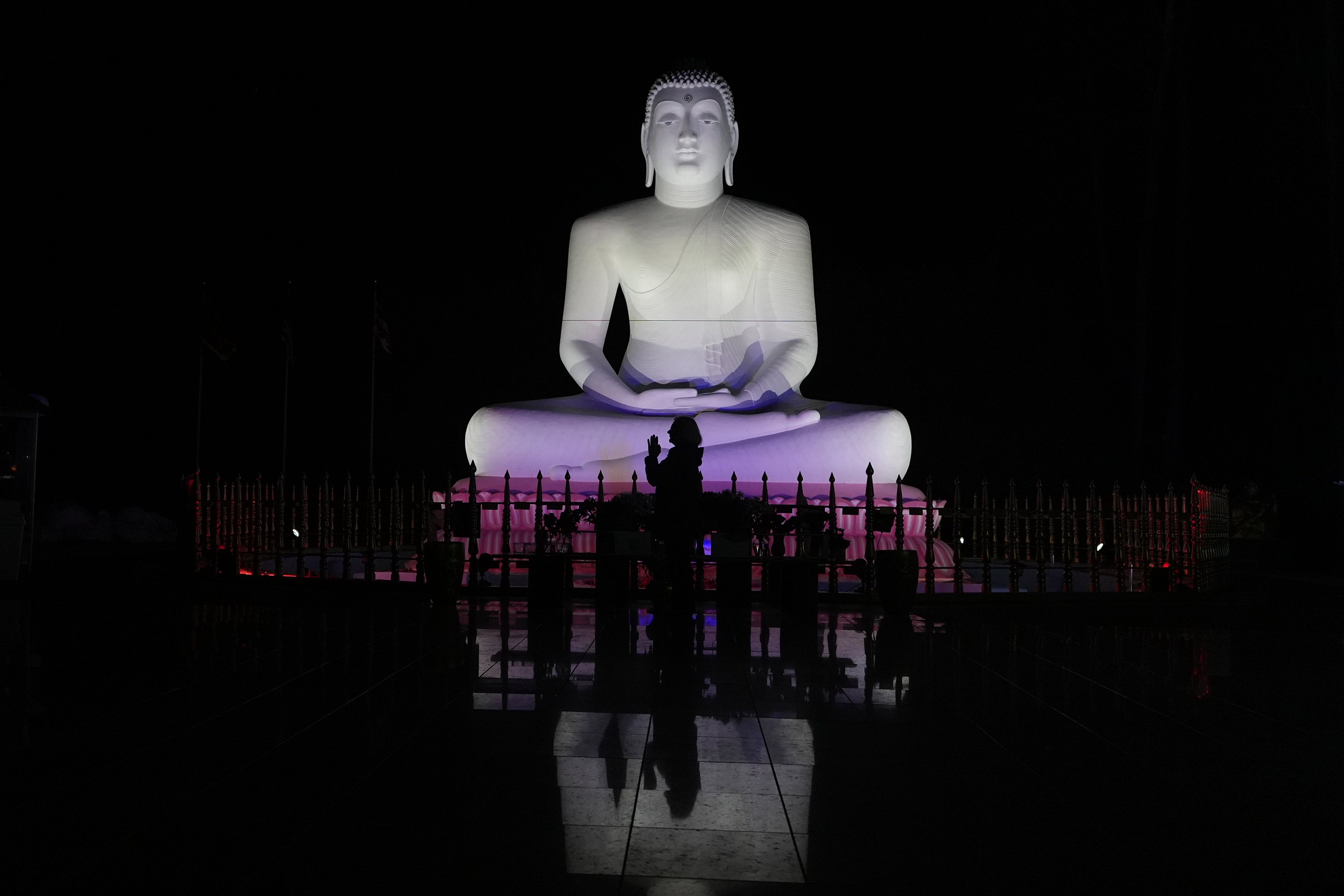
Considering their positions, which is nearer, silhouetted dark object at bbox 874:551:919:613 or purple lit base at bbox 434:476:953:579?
silhouetted dark object at bbox 874:551:919:613

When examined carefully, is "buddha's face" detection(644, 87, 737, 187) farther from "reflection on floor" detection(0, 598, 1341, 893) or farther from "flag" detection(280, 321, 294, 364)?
"reflection on floor" detection(0, 598, 1341, 893)

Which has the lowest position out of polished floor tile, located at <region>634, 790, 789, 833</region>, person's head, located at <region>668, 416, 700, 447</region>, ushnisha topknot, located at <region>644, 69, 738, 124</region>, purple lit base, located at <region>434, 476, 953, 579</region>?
polished floor tile, located at <region>634, 790, 789, 833</region>

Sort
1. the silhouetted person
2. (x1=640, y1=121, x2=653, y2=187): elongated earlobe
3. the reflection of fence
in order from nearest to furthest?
the silhouetted person, the reflection of fence, (x1=640, y1=121, x2=653, y2=187): elongated earlobe

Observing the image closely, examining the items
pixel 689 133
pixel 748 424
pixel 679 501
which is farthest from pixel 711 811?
pixel 689 133

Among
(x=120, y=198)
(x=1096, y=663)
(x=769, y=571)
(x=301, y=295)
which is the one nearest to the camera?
(x=1096, y=663)

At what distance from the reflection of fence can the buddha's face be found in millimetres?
3097

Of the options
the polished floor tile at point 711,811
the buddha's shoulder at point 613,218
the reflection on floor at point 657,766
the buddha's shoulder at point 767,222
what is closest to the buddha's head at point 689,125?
the buddha's shoulder at point 613,218

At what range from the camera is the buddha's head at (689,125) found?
9945mm

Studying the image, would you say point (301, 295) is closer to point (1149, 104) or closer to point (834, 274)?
point (834, 274)

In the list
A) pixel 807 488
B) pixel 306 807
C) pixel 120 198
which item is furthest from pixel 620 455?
pixel 306 807

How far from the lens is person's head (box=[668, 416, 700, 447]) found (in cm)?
612

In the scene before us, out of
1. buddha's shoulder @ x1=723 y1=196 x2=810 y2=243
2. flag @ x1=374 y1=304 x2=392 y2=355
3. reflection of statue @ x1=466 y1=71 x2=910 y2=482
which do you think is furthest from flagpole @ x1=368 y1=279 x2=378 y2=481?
buddha's shoulder @ x1=723 y1=196 x2=810 y2=243

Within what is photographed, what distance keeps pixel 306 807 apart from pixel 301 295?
10.8m

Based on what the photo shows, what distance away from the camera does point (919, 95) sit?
1185 cm
